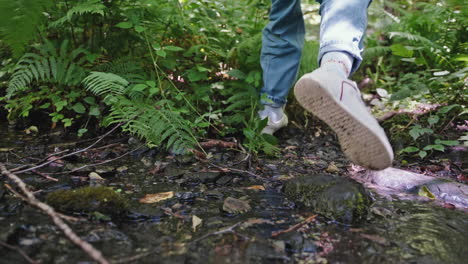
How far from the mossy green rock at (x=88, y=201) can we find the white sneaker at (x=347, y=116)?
3.16 feet

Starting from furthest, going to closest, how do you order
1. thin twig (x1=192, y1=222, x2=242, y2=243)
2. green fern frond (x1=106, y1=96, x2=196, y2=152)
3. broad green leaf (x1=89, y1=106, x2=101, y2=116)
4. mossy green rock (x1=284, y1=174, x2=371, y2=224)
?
broad green leaf (x1=89, y1=106, x2=101, y2=116), green fern frond (x1=106, y1=96, x2=196, y2=152), mossy green rock (x1=284, y1=174, x2=371, y2=224), thin twig (x1=192, y1=222, x2=242, y2=243)

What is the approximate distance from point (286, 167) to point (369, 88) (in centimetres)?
250

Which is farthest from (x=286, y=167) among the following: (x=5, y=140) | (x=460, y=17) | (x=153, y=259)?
(x=460, y=17)

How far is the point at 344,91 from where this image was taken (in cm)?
160

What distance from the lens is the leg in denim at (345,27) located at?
68.6 inches

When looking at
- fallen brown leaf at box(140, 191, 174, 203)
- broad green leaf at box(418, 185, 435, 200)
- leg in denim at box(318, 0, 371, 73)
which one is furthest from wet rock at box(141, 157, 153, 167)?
broad green leaf at box(418, 185, 435, 200)

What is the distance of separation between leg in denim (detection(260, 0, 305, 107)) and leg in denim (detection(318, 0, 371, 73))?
0.77 metres

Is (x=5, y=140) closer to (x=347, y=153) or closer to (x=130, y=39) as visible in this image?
(x=130, y=39)

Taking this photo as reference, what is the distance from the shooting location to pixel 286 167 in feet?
7.55

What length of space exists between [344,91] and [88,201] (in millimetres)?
1228

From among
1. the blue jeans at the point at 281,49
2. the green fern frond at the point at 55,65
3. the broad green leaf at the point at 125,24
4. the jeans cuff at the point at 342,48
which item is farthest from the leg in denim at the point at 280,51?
the green fern frond at the point at 55,65

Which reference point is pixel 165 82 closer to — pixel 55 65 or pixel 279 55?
pixel 55 65

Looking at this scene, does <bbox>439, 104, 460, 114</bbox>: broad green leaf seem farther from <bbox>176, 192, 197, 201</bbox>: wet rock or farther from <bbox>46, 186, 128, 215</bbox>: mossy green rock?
<bbox>46, 186, 128, 215</bbox>: mossy green rock

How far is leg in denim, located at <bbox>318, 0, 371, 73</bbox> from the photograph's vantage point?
174 centimetres
